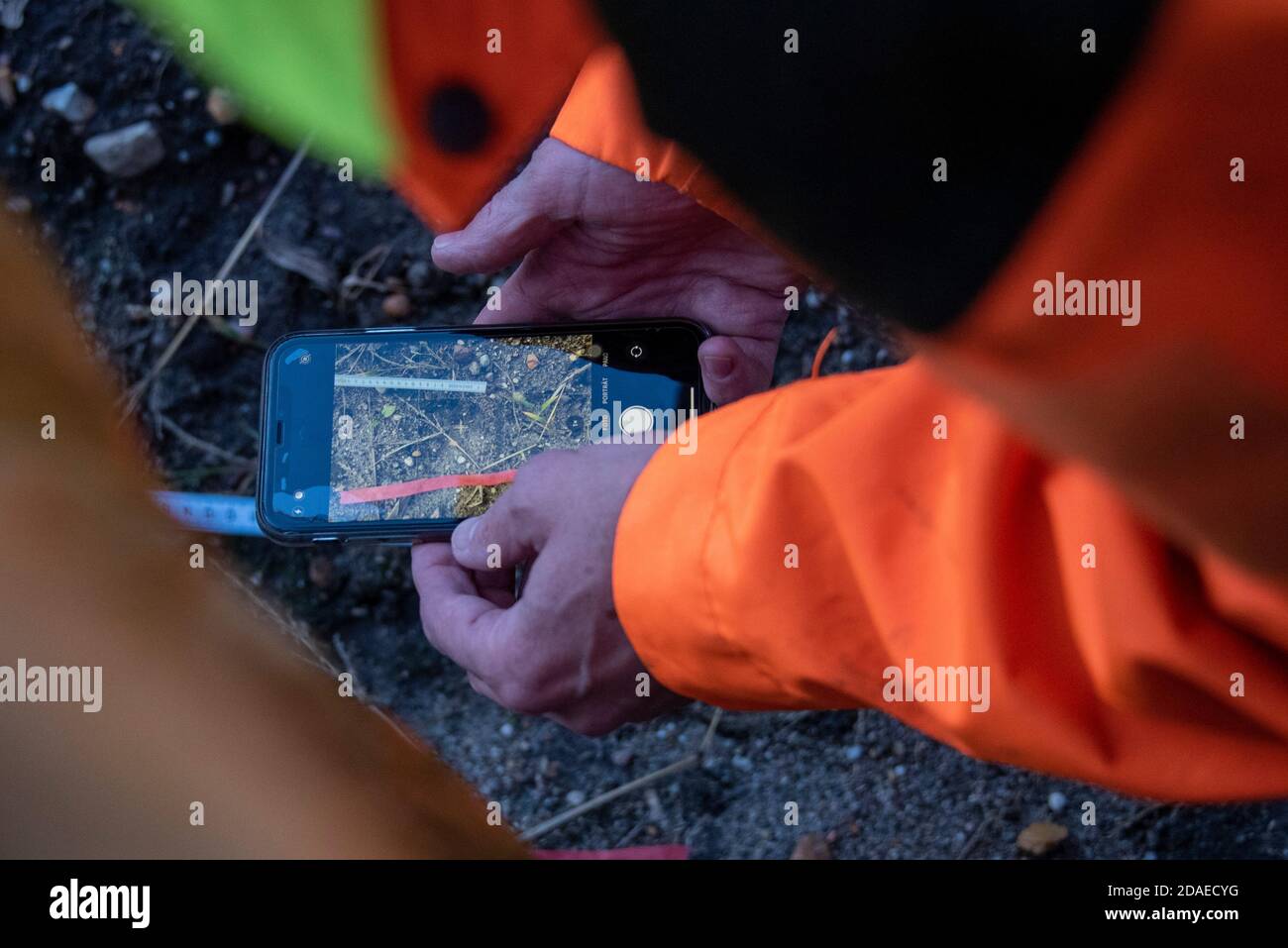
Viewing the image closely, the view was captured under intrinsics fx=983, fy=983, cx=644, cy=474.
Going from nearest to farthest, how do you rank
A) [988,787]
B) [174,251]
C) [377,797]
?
1. [377,797]
2. [988,787]
3. [174,251]

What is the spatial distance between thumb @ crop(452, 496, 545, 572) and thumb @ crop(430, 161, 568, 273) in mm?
305

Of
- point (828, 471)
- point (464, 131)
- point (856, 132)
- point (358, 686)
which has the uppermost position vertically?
point (464, 131)

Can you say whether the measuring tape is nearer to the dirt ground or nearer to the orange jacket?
the dirt ground

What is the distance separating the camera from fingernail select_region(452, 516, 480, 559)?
0.93 m

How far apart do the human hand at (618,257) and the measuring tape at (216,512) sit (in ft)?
1.43

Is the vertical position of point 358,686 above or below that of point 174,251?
below

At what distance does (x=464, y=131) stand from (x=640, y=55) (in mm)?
612

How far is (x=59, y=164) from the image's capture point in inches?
54.1

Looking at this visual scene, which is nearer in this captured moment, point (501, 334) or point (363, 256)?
point (501, 334)

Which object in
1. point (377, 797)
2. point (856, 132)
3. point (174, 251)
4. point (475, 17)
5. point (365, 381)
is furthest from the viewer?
point (174, 251)

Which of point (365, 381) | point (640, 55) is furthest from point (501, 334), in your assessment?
point (640, 55)

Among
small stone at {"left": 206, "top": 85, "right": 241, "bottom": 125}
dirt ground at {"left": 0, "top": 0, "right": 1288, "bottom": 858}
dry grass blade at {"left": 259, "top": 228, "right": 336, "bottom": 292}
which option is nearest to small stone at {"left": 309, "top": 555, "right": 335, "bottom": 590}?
dirt ground at {"left": 0, "top": 0, "right": 1288, "bottom": 858}

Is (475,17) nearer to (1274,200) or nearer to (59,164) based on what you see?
(1274,200)

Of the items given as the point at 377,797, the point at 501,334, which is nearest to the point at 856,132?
the point at 377,797
